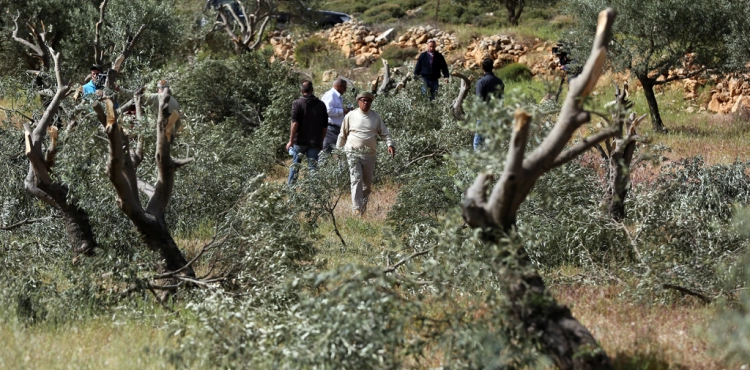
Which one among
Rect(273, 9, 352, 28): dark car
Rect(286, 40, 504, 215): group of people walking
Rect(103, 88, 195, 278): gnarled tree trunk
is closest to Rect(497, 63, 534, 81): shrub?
Rect(286, 40, 504, 215): group of people walking

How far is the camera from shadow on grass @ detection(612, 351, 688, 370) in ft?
17.3

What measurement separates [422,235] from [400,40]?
986 inches

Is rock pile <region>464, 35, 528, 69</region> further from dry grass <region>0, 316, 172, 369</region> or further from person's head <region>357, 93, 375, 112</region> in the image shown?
dry grass <region>0, 316, 172, 369</region>

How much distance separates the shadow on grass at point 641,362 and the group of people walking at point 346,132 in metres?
5.12

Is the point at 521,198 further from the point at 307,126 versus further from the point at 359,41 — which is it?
the point at 359,41

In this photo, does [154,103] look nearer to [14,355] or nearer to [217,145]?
[217,145]

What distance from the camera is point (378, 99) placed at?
1559 cm

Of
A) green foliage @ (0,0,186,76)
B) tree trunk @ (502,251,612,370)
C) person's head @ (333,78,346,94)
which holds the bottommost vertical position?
tree trunk @ (502,251,612,370)

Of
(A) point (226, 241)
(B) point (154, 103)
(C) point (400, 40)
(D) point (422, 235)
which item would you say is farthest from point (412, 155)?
(C) point (400, 40)

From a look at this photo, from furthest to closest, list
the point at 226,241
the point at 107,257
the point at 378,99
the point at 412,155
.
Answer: the point at 378,99, the point at 412,155, the point at 226,241, the point at 107,257

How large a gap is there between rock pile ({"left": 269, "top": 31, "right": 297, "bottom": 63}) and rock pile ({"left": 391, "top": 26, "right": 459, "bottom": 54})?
15.4 ft

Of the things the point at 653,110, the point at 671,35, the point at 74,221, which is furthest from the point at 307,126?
the point at 653,110

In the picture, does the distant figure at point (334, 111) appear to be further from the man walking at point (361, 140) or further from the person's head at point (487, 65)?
the person's head at point (487, 65)

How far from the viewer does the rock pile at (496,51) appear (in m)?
28.0
